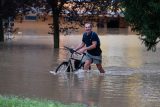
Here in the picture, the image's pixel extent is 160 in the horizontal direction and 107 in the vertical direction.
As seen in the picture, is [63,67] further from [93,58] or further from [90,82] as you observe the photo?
[90,82]

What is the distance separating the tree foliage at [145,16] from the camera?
1101cm

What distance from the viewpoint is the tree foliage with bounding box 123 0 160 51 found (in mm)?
11008

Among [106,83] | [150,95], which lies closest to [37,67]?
[106,83]

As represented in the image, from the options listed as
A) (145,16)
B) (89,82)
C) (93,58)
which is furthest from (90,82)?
(145,16)

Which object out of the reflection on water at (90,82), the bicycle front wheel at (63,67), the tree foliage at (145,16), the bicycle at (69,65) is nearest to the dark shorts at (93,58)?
the bicycle at (69,65)

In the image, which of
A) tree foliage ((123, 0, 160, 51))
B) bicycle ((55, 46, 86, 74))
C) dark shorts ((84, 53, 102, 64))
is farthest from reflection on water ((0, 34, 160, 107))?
tree foliage ((123, 0, 160, 51))

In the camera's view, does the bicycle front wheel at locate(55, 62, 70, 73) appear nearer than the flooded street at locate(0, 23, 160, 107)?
No

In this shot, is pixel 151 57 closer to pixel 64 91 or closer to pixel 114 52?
pixel 114 52

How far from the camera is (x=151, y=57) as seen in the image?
72.5 feet

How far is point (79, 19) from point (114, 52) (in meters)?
3.80

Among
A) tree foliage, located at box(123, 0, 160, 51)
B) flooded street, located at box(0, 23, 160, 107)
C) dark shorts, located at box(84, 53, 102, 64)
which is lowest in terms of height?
flooded street, located at box(0, 23, 160, 107)

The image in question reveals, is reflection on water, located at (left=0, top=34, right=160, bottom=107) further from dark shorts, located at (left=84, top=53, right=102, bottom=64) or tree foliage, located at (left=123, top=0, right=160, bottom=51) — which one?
tree foliage, located at (left=123, top=0, right=160, bottom=51)

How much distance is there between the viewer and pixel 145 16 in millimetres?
11375

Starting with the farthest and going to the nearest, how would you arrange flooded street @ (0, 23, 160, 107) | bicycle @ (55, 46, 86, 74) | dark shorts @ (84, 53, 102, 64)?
bicycle @ (55, 46, 86, 74) < dark shorts @ (84, 53, 102, 64) < flooded street @ (0, 23, 160, 107)
